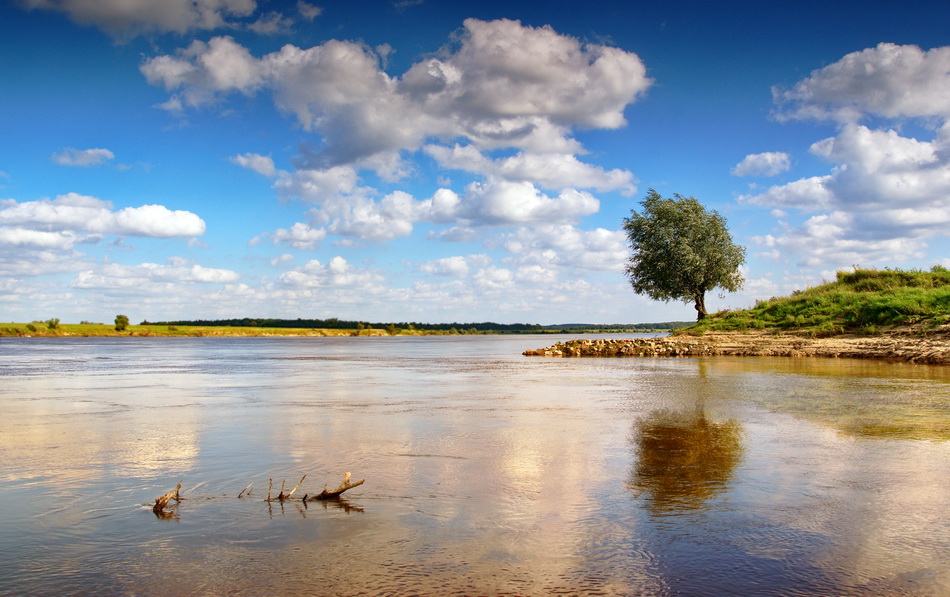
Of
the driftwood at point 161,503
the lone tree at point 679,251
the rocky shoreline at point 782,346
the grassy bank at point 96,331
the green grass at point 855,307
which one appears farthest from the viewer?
the grassy bank at point 96,331

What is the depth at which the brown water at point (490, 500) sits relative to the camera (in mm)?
4824

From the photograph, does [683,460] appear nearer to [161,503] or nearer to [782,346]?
[161,503]

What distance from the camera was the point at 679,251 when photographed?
4775cm

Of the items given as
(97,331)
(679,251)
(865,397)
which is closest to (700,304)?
(679,251)

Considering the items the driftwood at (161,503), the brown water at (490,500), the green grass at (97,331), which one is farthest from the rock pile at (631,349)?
the green grass at (97,331)

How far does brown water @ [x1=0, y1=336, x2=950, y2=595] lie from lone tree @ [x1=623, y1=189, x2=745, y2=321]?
1361 inches

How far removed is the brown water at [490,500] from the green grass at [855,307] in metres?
21.6

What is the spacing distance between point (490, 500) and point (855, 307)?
119 ft

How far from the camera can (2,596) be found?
459 centimetres

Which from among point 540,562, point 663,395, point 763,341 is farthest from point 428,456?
point 763,341

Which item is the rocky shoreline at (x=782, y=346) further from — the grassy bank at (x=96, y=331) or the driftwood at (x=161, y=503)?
the grassy bank at (x=96, y=331)

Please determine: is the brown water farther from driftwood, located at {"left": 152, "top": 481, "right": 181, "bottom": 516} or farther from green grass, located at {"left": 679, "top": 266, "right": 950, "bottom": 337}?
green grass, located at {"left": 679, "top": 266, "right": 950, "bottom": 337}

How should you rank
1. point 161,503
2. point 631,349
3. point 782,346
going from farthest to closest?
point 631,349 → point 782,346 → point 161,503

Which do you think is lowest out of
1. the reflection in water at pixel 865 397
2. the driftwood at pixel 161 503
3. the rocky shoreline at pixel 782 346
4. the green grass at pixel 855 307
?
the reflection in water at pixel 865 397
